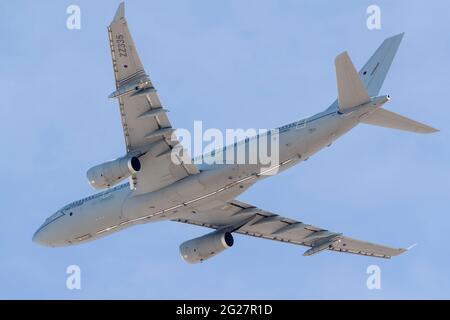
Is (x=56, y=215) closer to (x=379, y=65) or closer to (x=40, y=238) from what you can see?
(x=40, y=238)

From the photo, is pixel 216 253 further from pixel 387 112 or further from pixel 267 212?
pixel 387 112

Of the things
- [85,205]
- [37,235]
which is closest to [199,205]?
[85,205]

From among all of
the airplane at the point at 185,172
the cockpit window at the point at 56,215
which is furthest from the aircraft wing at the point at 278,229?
the cockpit window at the point at 56,215

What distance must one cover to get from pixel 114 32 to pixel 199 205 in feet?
34.1

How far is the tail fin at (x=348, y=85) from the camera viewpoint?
133 feet

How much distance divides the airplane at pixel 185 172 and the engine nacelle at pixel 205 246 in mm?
52

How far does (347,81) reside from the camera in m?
41.8

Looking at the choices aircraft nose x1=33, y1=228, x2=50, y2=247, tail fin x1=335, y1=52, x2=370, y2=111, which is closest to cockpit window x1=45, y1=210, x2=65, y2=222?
aircraft nose x1=33, y1=228, x2=50, y2=247

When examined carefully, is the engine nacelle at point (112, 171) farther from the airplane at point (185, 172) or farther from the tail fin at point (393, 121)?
the tail fin at point (393, 121)

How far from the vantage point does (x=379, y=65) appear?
46.0m

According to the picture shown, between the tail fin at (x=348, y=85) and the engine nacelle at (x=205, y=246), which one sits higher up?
the tail fin at (x=348, y=85)

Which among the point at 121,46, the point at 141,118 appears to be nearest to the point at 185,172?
the point at 141,118

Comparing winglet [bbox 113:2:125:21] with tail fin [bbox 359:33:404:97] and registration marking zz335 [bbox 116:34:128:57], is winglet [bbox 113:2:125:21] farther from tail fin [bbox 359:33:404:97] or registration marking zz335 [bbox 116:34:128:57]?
tail fin [bbox 359:33:404:97]

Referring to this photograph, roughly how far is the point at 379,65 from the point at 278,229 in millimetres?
12039
